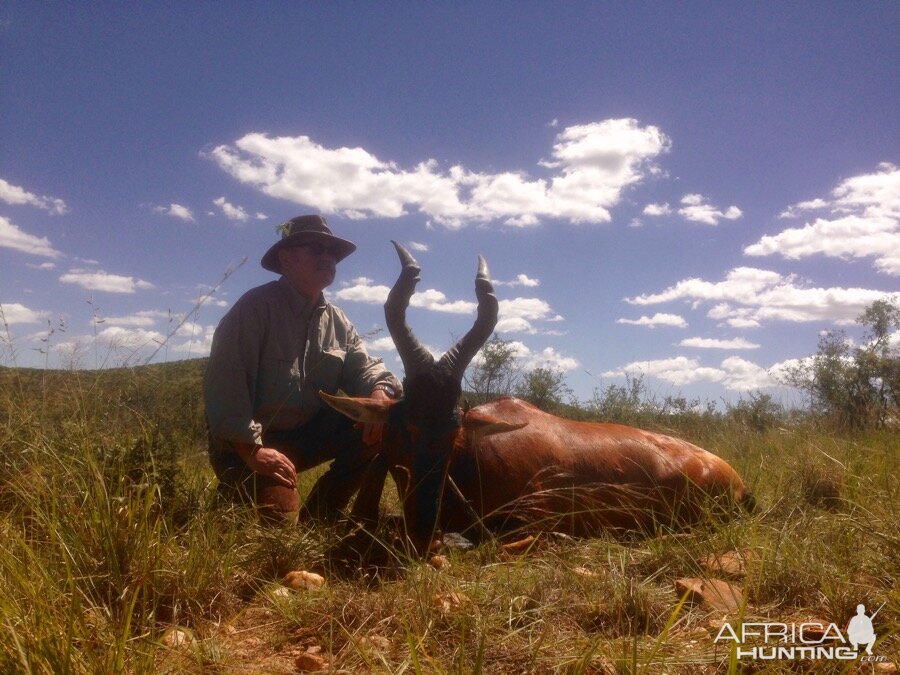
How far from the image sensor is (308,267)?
190 inches

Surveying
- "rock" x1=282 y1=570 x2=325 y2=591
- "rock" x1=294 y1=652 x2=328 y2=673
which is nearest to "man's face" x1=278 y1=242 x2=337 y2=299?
"rock" x1=282 y1=570 x2=325 y2=591

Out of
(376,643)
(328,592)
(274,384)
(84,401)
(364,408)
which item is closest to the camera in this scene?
(376,643)

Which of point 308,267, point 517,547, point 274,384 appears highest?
point 308,267

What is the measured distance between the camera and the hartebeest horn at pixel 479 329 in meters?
4.14

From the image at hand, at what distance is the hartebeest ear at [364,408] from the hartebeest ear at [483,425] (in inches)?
21.0

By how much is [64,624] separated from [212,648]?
16.6 inches

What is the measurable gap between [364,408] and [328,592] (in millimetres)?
1603

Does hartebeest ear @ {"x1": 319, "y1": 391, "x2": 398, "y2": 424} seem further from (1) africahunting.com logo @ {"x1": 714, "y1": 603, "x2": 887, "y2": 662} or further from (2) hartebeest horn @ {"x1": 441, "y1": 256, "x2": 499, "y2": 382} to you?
(1) africahunting.com logo @ {"x1": 714, "y1": 603, "x2": 887, "y2": 662}

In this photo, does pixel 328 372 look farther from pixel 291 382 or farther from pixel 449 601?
pixel 449 601

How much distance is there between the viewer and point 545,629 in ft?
6.35

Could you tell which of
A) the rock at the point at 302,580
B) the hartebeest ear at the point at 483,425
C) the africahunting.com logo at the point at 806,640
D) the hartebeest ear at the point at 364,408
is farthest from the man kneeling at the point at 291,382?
the africahunting.com logo at the point at 806,640

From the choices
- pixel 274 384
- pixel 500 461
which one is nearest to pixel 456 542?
pixel 500 461

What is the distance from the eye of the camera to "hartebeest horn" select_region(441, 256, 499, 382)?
13.6 ft

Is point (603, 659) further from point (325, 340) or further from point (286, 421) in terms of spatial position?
point (325, 340)
